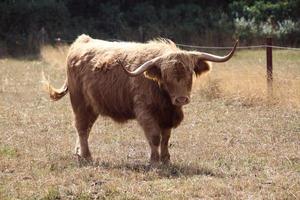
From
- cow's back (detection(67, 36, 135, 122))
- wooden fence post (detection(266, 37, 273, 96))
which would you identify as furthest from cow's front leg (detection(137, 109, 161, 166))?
wooden fence post (detection(266, 37, 273, 96))

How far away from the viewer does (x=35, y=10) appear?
31594 mm

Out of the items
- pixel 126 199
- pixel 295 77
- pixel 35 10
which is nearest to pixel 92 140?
pixel 126 199

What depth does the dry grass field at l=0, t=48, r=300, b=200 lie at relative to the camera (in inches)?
253

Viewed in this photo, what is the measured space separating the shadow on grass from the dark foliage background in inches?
807

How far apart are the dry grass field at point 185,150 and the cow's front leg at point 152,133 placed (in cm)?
18

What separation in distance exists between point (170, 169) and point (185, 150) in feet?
4.63

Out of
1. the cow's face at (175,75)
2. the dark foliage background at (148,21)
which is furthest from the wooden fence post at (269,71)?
the dark foliage background at (148,21)

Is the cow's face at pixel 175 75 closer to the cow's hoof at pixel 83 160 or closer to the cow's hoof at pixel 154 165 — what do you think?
the cow's hoof at pixel 154 165

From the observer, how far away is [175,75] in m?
7.50

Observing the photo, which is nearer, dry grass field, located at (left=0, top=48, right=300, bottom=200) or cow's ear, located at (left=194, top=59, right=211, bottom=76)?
dry grass field, located at (left=0, top=48, right=300, bottom=200)

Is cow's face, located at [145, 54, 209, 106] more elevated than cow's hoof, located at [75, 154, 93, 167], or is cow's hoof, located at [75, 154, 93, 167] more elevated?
cow's face, located at [145, 54, 209, 106]

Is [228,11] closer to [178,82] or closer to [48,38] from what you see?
[48,38]

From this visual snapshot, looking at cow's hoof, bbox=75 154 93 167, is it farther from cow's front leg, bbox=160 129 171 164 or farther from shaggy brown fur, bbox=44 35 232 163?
cow's front leg, bbox=160 129 171 164

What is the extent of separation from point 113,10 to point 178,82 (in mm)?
26753
